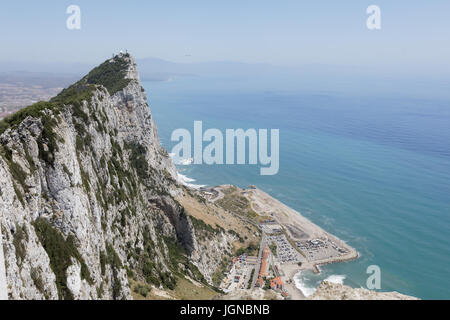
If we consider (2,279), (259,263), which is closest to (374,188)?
(259,263)

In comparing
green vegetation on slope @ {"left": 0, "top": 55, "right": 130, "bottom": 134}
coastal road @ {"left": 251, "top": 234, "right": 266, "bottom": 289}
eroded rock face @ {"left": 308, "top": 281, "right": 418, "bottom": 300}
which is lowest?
coastal road @ {"left": 251, "top": 234, "right": 266, "bottom": 289}

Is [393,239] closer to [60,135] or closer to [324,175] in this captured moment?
[324,175]

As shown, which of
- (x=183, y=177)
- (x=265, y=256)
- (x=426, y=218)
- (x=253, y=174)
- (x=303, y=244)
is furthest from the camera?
(x=253, y=174)

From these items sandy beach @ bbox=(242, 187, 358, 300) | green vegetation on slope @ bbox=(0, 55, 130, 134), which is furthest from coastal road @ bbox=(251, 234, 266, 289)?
green vegetation on slope @ bbox=(0, 55, 130, 134)

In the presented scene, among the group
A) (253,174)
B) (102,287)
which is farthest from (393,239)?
(102,287)

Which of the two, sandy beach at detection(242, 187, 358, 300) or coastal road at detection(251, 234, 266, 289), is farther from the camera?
sandy beach at detection(242, 187, 358, 300)

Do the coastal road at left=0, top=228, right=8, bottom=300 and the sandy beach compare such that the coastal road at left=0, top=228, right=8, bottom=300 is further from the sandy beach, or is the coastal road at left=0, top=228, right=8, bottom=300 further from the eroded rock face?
the sandy beach

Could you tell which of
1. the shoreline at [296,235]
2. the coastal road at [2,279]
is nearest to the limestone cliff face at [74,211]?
the coastal road at [2,279]

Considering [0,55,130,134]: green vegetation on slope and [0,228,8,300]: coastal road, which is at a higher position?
[0,55,130,134]: green vegetation on slope
